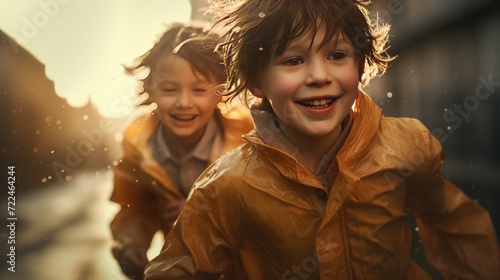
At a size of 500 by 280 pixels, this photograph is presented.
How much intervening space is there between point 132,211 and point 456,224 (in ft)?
3.29

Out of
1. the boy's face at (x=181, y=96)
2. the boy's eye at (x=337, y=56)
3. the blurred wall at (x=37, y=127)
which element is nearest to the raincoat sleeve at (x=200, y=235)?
the boy's eye at (x=337, y=56)

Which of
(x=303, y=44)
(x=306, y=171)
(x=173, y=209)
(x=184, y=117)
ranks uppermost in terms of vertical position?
(x=303, y=44)

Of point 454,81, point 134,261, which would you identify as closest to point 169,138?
point 134,261

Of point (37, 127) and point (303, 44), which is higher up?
point (303, 44)

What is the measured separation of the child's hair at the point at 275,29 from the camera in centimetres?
129

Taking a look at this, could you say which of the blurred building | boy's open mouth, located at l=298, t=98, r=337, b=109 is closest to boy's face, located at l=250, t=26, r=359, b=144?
boy's open mouth, located at l=298, t=98, r=337, b=109

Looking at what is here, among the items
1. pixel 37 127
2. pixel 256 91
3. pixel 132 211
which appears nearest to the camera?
pixel 256 91

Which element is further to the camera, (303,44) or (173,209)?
(173,209)

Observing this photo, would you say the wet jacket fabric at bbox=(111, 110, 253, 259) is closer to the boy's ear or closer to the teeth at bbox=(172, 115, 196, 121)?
the teeth at bbox=(172, 115, 196, 121)

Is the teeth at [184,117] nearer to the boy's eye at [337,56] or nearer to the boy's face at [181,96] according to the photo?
the boy's face at [181,96]

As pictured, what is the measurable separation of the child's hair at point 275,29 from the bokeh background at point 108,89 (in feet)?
1.74

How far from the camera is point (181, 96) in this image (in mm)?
1798

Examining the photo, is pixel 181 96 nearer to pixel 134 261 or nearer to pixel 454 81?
pixel 134 261

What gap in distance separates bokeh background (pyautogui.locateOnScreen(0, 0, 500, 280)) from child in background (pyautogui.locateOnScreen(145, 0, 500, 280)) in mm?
682
